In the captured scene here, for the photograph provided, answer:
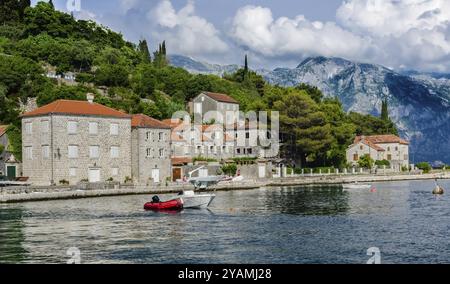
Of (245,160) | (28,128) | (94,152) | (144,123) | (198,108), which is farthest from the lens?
(198,108)

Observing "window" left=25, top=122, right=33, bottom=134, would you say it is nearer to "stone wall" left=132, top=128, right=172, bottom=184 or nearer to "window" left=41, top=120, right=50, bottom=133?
"window" left=41, top=120, right=50, bottom=133

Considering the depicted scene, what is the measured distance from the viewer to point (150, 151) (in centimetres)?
6512

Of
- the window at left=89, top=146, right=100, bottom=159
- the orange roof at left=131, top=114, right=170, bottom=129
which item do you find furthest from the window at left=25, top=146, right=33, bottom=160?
the orange roof at left=131, top=114, right=170, bottom=129

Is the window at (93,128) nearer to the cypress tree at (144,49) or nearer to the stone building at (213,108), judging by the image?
the stone building at (213,108)

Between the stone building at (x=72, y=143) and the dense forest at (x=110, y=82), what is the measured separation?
12470mm

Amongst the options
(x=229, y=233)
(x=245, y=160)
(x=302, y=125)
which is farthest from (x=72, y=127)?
(x=302, y=125)

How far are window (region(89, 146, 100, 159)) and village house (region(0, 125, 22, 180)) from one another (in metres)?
7.70

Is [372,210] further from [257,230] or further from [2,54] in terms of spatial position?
[2,54]

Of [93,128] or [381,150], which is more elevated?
[93,128]

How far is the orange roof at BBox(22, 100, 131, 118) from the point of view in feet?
188

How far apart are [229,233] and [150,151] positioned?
124ft

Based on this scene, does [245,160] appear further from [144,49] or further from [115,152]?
[144,49]

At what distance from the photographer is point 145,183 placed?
62969mm
